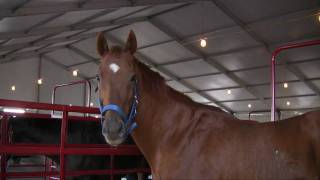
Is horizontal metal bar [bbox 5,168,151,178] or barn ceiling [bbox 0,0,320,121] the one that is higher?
barn ceiling [bbox 0,0,320,121]

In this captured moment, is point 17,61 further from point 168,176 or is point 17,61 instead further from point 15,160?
point 168,176

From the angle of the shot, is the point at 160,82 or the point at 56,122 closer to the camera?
the point at 160,82

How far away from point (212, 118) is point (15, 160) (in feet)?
13.8

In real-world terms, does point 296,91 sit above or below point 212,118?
above

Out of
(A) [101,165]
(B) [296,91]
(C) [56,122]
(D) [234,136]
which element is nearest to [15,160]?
(C) [56,122]

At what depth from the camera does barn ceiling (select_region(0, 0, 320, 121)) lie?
36.9 ft

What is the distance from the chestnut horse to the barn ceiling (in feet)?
23.2

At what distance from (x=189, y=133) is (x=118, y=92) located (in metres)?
0.53

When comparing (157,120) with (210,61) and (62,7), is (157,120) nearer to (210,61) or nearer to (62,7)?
(62,7)

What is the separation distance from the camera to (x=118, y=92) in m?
2.29

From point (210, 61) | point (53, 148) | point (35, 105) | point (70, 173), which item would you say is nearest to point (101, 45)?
point (35, 105)

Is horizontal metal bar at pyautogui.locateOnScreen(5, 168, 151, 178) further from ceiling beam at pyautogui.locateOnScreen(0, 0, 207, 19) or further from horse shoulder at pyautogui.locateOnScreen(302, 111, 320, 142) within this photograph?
ceiling beam at pyautogui.locateOnScreen(0, 0, 207, 19)

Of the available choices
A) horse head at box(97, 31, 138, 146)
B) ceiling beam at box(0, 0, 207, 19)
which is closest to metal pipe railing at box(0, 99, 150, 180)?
horse head at box(97, 31, 138, 146)

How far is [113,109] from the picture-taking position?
2219 mm
